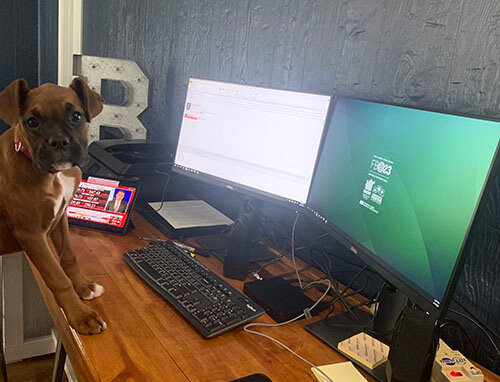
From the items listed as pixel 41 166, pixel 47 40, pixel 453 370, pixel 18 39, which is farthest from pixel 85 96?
pixel 18 39

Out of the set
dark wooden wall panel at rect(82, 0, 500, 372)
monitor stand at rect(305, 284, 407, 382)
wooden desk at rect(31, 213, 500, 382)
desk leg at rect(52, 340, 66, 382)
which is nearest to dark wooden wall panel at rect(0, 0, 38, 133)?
dark wooden wall panel at rect(82, 0, 500, 372)

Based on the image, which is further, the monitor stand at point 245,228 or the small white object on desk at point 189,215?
the small white object on desk at point 189,215

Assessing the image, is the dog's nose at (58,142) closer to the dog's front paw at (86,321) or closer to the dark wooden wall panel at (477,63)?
the dog's front paw at (86,321)

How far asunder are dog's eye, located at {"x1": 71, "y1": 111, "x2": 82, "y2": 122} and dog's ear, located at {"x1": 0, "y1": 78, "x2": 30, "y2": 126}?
0.33 ft

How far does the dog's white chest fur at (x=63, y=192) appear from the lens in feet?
3.26

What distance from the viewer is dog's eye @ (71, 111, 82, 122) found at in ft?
→ 3.20

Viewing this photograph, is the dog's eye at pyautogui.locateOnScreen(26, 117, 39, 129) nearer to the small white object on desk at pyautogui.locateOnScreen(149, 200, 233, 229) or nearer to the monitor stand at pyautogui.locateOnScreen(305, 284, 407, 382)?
the small white object on desk at pyautogui.locateOnScreen(149, 200, 233, 229)

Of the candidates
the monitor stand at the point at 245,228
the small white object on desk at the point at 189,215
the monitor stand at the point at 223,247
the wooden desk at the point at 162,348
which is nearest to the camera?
the wooden desk at the point at 162,348

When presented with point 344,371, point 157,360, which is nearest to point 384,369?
point 344,371

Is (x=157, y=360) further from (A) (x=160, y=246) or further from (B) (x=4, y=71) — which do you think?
(B) (x=4, y=71)

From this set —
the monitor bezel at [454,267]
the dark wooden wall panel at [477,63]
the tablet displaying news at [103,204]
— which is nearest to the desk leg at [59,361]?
the tablet displaying news at [103,204]

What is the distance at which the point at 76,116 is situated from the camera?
98cm

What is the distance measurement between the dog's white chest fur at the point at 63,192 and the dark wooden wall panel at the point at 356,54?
0.79 m

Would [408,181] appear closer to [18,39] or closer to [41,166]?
[41,166]
